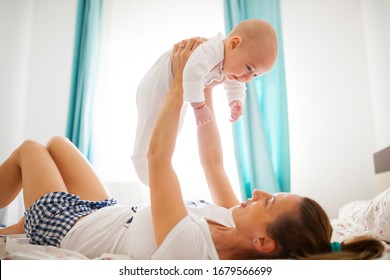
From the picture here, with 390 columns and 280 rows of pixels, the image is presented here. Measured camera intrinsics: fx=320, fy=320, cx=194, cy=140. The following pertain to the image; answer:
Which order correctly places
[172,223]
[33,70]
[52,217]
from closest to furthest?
[172,223] → [52,217] → [33,70]

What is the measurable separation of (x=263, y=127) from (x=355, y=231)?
1.04m

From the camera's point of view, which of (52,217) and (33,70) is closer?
(52,217)

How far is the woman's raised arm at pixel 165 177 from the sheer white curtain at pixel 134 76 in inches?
46.3

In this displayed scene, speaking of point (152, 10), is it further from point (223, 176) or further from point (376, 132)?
point (376, 132)

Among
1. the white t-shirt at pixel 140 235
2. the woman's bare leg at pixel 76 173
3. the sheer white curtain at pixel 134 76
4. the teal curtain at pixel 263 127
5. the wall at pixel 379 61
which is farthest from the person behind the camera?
the teal curtain at pixel 263 127

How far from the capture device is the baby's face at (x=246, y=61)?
972 millimetres

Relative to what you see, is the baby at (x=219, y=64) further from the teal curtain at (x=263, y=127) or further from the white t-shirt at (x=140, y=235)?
the teal curtain at (x=263, y=127)

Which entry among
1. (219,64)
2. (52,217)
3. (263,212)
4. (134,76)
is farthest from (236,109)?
(134,76)

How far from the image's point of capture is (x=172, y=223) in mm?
630

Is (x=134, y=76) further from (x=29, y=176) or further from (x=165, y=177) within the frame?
(x=165, y=177)

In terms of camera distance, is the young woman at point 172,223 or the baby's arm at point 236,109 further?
the baby's arm at point 236,109

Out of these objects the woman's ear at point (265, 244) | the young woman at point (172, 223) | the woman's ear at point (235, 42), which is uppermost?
the woman's ear at point (235, 42)

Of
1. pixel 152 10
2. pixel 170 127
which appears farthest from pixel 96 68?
pixel 170 127

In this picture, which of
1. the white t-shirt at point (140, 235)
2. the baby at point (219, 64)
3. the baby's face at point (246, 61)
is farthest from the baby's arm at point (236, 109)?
the white t-shirt at point (140, 235)
